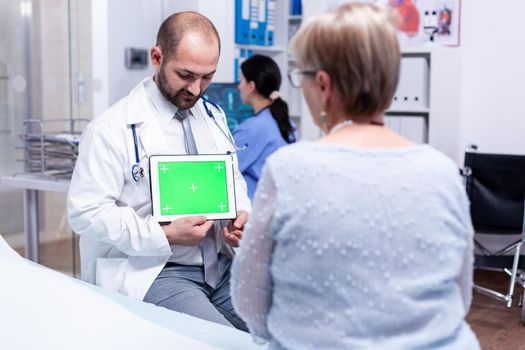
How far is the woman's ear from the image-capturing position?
44.3 inches

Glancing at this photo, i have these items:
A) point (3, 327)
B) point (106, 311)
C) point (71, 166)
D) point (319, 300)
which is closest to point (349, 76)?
point (319, 300)

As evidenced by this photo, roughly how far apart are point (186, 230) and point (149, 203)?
0.56 ft

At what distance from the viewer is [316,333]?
110cm

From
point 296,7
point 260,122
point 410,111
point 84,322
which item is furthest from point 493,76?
Answer: point 84,322

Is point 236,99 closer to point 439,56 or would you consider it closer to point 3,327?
point 439,56

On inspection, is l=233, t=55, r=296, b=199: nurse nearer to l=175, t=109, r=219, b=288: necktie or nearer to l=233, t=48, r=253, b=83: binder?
l=233, t=48, r=253, b=83: binder

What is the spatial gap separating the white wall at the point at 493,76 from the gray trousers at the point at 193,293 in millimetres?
2983

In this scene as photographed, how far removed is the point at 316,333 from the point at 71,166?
229 centimetres

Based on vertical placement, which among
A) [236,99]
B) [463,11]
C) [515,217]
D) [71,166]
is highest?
[463,11]

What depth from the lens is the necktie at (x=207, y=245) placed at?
2043 mm

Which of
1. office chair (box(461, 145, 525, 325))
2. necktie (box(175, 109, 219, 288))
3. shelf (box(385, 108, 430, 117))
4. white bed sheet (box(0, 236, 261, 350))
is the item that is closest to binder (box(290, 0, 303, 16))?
shelf (box(385, 108, 430, 117))

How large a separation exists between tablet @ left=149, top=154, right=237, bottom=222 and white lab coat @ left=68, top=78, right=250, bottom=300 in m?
0.06

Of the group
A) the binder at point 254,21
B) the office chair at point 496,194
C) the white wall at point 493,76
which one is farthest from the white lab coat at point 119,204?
the white wall at point 493,76

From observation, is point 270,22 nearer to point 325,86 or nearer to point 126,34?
point 126,34
